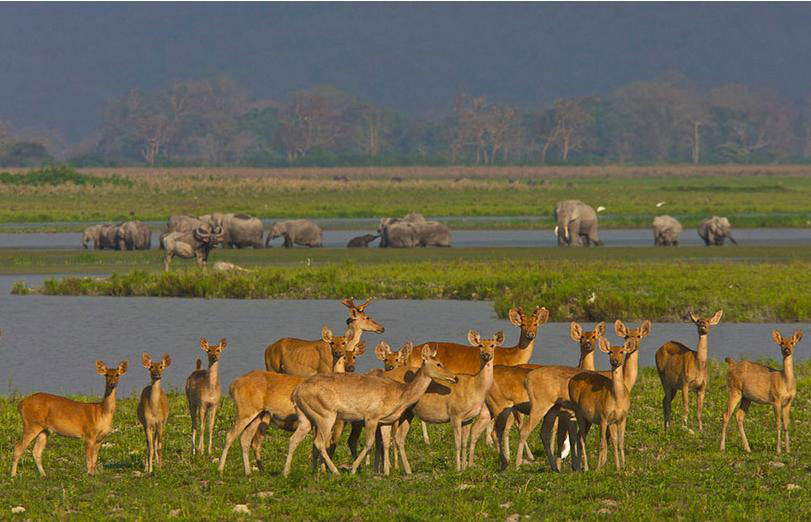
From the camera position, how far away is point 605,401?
14875mm

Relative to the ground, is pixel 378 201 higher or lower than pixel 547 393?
higher

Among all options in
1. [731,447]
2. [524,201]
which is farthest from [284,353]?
[524,201]

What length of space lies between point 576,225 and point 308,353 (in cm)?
3692

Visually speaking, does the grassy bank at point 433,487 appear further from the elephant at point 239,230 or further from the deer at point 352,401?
the elephant at point 239,230

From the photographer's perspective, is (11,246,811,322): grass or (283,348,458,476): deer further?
(11,246,811,322): grass

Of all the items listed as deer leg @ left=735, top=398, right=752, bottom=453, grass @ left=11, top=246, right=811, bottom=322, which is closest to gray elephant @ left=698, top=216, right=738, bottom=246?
grass @ left=11, top=246, right=811, bottom=322

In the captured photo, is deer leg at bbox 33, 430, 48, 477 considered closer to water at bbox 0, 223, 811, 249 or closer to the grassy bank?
the grassy bank

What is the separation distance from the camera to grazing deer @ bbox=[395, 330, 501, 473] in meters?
15.1

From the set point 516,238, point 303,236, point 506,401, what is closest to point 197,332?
point 506,401

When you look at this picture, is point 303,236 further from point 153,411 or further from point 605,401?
point 605,401

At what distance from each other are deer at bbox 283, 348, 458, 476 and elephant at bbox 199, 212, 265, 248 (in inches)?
1577

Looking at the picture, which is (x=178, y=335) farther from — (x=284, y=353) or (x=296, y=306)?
(x=284, y=353)

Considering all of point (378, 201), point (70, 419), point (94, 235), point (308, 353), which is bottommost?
point (70, 419)

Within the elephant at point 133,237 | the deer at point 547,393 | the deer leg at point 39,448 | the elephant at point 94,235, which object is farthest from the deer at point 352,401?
the elephant at point 94,235
